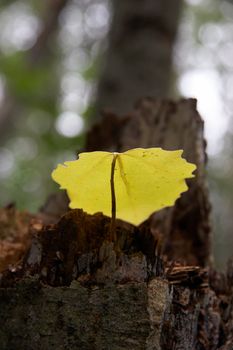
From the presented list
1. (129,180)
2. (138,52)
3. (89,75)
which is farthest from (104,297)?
(89,75)

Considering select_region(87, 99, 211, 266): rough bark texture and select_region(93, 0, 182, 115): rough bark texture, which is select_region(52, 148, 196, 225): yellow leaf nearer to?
select_region(87, 99, 211, 266): rough bark texture

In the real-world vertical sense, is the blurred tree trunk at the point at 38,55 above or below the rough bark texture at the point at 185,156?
above

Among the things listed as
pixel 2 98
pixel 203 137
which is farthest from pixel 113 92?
pixel 2 98

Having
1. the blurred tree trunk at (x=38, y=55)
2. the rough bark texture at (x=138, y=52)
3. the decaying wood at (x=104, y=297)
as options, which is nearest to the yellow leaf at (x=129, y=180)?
the decaying wood at (x=104, y=297)

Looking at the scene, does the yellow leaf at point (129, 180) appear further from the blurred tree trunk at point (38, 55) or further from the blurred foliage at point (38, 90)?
the blurred tree trunk at point (38, 55)

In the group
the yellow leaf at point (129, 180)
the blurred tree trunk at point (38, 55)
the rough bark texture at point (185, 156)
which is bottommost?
the yellow leaf at point (129, 180)

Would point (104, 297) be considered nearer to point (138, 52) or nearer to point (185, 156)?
point (185, 156)

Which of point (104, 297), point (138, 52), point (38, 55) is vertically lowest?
point (104, 297)
